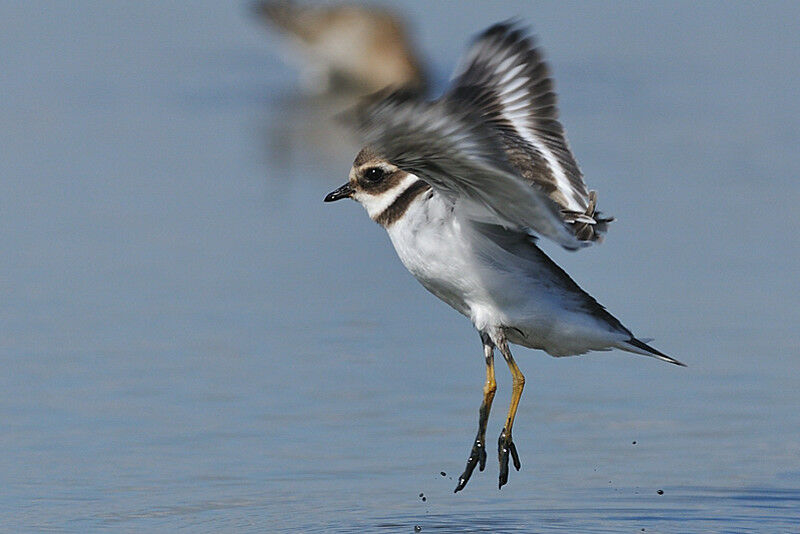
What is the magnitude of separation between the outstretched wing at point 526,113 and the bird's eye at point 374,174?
451 mm

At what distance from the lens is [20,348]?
7.91 m

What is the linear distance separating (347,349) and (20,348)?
1519mm

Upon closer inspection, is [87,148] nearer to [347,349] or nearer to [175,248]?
[175,248]

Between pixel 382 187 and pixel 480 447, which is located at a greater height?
pixel 382 187

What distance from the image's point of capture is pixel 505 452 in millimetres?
6414

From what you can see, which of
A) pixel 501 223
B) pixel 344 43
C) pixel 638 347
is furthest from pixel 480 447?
pixel 344 43

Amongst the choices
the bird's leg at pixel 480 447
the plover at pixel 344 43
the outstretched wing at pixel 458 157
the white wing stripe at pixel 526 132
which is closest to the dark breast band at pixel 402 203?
the outstretched wing at pixel 458 157

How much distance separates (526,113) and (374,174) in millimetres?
841

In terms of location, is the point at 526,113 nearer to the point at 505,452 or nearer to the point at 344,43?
the point at 505,452

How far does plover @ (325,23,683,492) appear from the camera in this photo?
5711 millimetres

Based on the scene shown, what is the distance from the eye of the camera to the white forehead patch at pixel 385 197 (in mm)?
6367

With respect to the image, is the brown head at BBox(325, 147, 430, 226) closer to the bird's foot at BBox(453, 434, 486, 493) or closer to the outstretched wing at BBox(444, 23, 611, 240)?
the outstretched wing at BBox(444, 23, 611, 240)

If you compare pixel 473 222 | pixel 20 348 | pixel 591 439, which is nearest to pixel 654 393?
pixel 591 439

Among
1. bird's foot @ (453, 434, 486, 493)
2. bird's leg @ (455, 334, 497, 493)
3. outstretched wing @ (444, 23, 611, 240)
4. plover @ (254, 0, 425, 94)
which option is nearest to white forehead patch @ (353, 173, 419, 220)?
outstretched wing @ (444, 23, 611, 240)
